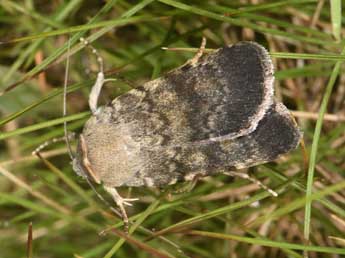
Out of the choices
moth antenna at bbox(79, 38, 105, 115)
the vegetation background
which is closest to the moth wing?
the vegetation background

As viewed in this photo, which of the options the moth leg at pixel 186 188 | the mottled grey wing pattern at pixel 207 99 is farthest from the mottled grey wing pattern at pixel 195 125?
the moth leg at pixel 186 188

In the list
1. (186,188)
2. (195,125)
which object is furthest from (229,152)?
(186,188)

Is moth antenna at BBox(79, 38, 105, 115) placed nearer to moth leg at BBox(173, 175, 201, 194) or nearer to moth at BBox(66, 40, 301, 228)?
moth at BBox(66, 40, 301, 228)

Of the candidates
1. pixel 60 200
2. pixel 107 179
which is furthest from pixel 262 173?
pixel 60 200

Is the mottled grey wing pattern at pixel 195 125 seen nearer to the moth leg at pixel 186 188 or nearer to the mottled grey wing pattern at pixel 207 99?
the mottled grey wing pattern at pixel 207 99

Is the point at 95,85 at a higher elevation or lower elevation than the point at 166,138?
higher

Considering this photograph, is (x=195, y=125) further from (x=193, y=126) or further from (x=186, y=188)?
(x=186, y=188)
